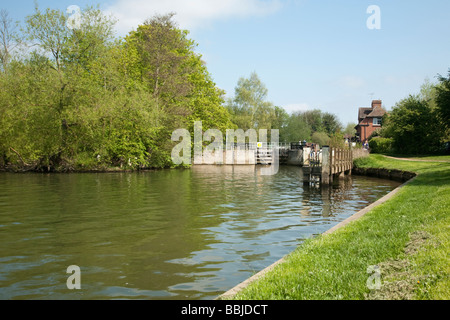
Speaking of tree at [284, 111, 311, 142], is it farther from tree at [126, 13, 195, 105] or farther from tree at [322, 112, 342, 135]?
tree at [126, 13, 195, 105]

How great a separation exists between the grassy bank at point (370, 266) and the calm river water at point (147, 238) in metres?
1.31

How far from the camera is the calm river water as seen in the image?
689cm

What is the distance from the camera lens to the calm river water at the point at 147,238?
271 inches

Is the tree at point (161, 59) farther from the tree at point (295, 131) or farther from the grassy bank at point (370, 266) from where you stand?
the tree at point (295, 131)

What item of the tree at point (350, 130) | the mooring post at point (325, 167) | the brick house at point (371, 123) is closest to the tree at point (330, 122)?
the tree at point (350, 130)

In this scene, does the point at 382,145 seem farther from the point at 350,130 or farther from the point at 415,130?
the point at 350,130

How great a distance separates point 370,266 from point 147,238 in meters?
6.29

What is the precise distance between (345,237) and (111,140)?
3163 cm

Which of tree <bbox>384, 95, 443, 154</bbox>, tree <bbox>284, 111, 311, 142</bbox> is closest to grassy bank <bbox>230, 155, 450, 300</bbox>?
tree <bbox>384, 95, 443, 154</bbox>

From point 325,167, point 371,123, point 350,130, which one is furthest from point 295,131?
point 325,167

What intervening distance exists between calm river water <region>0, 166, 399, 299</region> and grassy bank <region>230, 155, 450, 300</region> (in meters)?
1.31

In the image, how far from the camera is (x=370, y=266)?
594 cm
